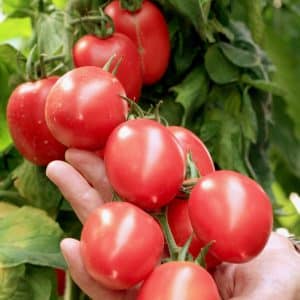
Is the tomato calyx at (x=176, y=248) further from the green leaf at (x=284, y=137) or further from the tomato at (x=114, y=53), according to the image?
Answer: the green leaf at (x=284, y=137)

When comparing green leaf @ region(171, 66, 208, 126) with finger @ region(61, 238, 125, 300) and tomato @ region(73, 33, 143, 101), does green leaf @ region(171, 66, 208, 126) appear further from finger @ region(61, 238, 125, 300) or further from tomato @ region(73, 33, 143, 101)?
finger @ region(61, 238, 125, 300)

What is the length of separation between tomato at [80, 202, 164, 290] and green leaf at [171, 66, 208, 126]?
1.14 ft

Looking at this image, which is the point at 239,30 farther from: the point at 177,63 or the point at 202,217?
the point at 202,217

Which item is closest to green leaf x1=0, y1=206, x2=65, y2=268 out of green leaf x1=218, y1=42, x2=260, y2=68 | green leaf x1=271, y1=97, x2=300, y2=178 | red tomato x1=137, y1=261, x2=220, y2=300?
red tomato x1=137, y1=261, x2=220, y2=300

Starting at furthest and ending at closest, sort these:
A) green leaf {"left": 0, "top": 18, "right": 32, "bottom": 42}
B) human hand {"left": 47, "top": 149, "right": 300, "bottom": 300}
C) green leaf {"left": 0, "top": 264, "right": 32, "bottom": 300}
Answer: green leaf {"left": 0, "top": 18, "right": 32, "bottom": 42} < green leaf {"left": 0, "top": 264, "right": 32, "bottom": 300} < human hand {"left": 47, "top": 149, "right": 300, "bottom": 300}

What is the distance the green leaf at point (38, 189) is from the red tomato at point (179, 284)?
0.34 m

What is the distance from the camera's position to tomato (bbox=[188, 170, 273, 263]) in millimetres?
690

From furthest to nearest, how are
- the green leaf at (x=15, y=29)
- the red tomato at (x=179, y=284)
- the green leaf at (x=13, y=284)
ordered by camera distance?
1. the green leaf at (x=15, y=29)
2. the green leaf at (x=13, y=284)
3. the red tomato at (x=179, y=284)

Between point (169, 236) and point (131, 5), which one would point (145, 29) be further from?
point (169, 236)

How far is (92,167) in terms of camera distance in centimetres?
81

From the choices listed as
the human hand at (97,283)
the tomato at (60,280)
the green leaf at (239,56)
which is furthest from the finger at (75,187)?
the green leaf at (239,56)

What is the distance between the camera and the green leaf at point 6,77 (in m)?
1.02

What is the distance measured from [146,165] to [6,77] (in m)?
0.43

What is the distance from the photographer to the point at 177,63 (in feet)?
3.47
